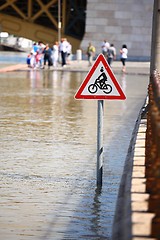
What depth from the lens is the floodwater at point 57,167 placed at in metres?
8.73

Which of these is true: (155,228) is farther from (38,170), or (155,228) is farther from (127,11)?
(127,11)

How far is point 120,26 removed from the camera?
65125 mm

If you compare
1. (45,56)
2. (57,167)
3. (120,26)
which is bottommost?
(57,167)

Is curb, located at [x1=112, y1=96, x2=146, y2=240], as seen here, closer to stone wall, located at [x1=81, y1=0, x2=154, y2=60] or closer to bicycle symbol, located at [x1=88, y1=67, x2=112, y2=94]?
bicycle symbol, located at [x1=88, y1=67, x2=112, y2=94]

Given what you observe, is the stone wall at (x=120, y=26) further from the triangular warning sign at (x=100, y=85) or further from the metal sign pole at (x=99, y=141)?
the triangular warning sign at (x=100, y=85)

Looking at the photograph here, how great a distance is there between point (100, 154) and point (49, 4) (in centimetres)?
6115

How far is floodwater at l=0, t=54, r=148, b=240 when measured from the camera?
28.7ft

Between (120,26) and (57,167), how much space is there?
53364mm

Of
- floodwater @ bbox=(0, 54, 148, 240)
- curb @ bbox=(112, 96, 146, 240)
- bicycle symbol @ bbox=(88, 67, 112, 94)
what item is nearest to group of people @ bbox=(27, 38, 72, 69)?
floodwater @ bbox=(0, 54, 148, 240)

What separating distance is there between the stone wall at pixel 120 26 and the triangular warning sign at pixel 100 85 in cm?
5409

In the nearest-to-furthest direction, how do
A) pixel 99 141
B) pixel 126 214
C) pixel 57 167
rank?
pixel 126 214, pixel 99 141, pixel 57 167

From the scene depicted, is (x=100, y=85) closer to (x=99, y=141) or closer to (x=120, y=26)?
(x=99, y=141)

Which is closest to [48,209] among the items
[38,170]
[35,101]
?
[38,170]

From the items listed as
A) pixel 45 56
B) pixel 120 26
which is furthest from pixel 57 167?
pixel 120 26
